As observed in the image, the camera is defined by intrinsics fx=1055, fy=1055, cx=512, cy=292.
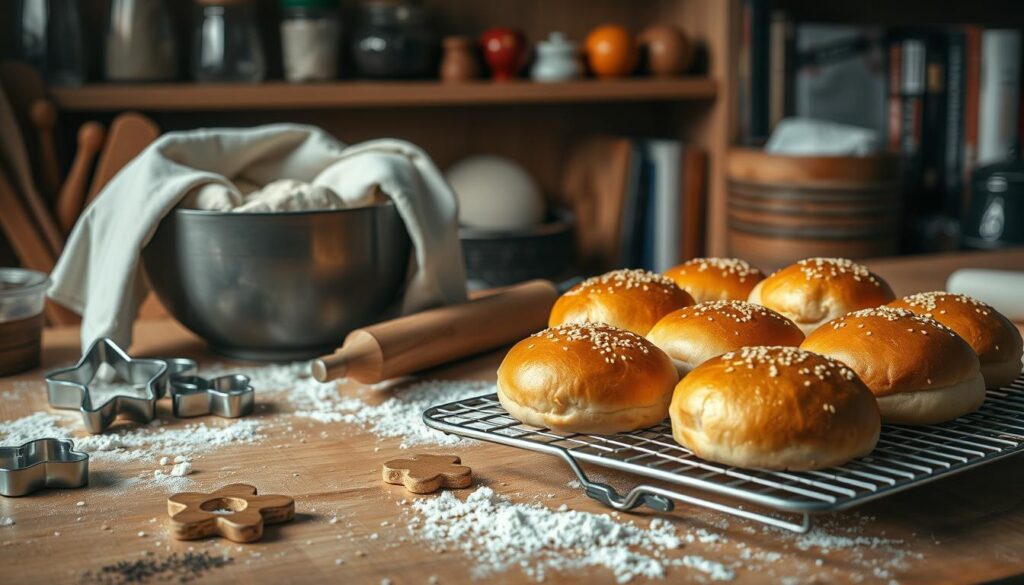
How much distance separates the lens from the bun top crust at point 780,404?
0.70 meters

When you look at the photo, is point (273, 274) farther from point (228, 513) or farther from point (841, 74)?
point (841, 74)

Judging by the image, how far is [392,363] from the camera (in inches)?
41.9

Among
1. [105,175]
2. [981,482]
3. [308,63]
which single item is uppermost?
[308,63]

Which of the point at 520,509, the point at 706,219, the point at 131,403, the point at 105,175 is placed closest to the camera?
the point at 520,509

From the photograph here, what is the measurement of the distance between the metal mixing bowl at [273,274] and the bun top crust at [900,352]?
0.53 metres

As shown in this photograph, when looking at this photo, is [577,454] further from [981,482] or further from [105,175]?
[105,175]

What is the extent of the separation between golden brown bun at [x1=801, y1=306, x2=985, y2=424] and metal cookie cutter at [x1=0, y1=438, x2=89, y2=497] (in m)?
0.58

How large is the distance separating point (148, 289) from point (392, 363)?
0.36 meters

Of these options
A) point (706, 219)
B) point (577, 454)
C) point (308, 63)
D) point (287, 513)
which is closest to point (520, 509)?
point (577, 454)

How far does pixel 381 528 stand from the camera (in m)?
0.72

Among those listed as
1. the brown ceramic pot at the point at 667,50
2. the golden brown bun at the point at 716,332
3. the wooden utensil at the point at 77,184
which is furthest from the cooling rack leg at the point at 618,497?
the brown ceramic pot at the point at 667,50

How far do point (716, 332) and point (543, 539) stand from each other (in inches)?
10.1

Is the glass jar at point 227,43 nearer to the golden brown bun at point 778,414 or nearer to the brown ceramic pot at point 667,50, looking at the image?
the brown ceramic pot at point 667,50

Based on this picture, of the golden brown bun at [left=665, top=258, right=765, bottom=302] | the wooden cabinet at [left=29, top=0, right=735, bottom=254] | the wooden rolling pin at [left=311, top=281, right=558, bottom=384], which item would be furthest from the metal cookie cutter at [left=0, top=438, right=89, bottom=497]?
the wooden cabinet at [left=29, top=0, right=735, bottom=254]
